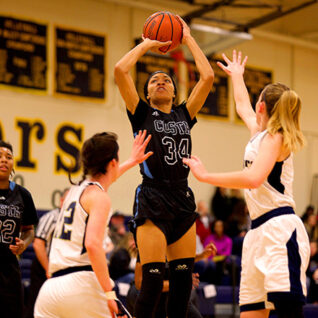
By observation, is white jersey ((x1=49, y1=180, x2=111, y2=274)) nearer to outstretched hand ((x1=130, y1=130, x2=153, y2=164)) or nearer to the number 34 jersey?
outstretched hand ((x1=130, y1=130, x2=153, y2=164))

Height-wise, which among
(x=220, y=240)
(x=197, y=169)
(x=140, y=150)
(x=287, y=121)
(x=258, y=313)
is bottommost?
(x=220, y=240)

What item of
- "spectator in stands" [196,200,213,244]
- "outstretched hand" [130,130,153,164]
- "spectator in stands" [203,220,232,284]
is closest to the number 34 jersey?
"outstretched hand" [130,130,153,164]

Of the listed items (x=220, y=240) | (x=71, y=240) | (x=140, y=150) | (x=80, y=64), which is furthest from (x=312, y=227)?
(x=71, y=240)

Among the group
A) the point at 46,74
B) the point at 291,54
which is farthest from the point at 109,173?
the point at 291,54

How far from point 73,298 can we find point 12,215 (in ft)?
7.40

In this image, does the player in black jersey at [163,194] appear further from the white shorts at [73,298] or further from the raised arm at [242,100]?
the white shorts at [73,298]

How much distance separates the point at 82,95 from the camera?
43.5ft

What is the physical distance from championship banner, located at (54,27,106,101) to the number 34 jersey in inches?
329

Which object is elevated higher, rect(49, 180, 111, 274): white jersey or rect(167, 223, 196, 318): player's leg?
rect(49, 180, 111, 274): white jersey

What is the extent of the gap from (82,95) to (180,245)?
354 inches

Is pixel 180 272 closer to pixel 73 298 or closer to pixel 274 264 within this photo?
pixel 274 264

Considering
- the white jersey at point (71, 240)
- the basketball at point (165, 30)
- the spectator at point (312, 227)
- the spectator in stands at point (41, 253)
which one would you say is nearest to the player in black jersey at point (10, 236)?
the basketball at point (165, 30)

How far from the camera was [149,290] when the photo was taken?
447 centimetres

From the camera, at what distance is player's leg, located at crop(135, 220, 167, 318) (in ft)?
14.5
